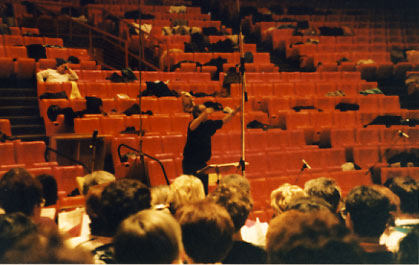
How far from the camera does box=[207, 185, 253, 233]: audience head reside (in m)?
0.49

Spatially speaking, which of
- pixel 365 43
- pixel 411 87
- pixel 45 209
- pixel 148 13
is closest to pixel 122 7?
pixel 148 13

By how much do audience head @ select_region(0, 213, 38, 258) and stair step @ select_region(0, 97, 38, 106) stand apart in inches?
57.5

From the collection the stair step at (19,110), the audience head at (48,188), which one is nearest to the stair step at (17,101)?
the stair step at (19,110)

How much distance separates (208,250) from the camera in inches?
16.1

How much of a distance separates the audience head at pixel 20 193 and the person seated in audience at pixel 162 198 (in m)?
0.15

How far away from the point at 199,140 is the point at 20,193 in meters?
0.56

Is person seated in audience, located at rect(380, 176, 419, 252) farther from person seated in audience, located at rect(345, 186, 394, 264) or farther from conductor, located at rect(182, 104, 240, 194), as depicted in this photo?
conductor, located at rect(182, 104, 240, 194)

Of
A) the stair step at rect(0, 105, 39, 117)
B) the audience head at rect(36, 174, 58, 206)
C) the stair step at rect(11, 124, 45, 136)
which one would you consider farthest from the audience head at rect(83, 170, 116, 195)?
the stair step at rect(0, 105, 39, 117)

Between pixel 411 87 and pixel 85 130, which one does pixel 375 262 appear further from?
pixel 411 87

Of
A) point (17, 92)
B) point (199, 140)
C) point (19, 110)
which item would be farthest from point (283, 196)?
point (17, 92)

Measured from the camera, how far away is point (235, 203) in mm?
498

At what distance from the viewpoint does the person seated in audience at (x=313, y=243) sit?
363 mm

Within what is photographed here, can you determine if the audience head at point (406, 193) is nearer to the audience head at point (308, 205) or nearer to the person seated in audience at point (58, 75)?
the audience head at point (308, 205)

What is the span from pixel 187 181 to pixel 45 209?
0.78 feet
